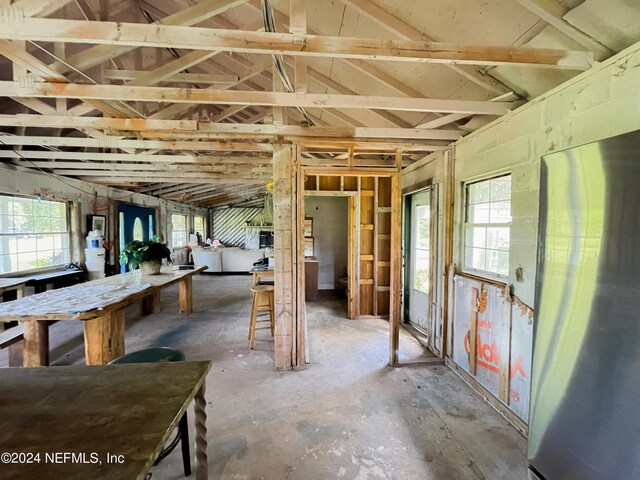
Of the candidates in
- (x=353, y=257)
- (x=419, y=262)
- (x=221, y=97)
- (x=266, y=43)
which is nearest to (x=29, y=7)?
(x=221, y=97)

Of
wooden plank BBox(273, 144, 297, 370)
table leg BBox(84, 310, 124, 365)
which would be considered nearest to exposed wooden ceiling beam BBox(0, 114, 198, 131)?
wooden plank BBox(273, 144, 297, 370)

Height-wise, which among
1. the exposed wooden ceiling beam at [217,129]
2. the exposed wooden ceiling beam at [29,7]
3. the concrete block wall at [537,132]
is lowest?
the concrete block wall at [537,132]

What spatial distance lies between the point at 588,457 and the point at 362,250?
4018 mm

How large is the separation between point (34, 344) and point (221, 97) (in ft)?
9.42

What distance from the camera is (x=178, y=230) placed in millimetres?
10062

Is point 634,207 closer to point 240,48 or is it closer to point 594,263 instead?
point 594,263

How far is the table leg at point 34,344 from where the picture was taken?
2.66 m

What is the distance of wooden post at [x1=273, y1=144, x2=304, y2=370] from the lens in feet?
9.87

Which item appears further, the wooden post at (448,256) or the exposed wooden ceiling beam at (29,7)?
the wooden post at (448,256)

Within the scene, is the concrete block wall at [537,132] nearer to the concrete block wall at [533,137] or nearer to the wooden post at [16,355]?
the concrete block wall at [533,137]

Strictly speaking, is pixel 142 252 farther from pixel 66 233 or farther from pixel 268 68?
pixel 268 68

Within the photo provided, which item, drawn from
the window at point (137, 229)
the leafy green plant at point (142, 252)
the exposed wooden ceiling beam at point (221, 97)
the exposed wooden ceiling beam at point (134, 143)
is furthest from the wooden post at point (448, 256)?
the window at point (137, 229)

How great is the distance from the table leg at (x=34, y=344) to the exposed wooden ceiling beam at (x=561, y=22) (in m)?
4.35

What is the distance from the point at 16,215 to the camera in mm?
4477
